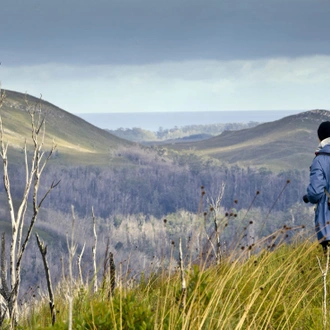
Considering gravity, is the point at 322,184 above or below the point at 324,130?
below

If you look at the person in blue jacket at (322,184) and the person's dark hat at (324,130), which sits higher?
the person's dark hat at (324,130)

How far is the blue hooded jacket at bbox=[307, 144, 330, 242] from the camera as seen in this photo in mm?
8438

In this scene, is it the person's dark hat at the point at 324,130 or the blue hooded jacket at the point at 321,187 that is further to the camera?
the person's dark hat at the point at 324,130

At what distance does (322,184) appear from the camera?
8453 millimetres

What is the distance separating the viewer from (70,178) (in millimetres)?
199750

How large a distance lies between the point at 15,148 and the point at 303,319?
19526 cm

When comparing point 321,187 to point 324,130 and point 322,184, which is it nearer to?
point 322,184

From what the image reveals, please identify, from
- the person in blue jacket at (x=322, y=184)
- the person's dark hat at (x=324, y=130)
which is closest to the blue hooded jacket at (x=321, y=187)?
the person in blue jacket at (x=322, y=184)

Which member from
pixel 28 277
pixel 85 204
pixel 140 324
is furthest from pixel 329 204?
pixel 85 204

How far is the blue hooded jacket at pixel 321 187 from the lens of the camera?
8.44 meters

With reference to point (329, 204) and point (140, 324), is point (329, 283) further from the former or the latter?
point (140, 324)

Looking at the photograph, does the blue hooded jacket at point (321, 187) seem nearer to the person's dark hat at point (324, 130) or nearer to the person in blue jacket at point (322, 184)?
the person in blue jacket at point (322, 184)

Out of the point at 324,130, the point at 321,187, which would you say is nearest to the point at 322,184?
the point at 321,187

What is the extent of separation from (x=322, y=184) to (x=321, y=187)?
0.05 meters
